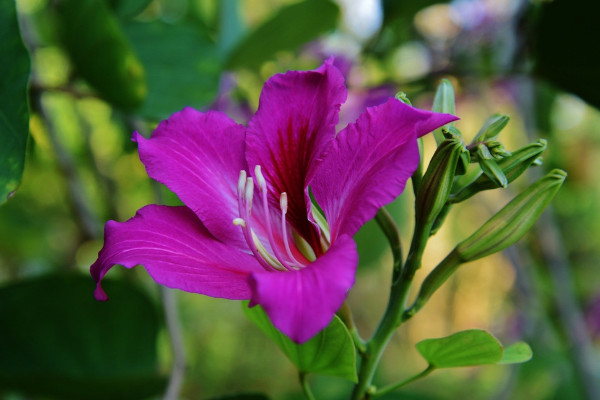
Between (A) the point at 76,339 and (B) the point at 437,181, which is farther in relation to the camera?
(A) the point at 76,339

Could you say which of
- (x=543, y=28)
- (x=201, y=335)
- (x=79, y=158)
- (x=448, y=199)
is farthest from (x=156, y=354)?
(x=201, y=335)

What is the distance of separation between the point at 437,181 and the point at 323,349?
0.59ft

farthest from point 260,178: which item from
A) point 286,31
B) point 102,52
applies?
point 286,31

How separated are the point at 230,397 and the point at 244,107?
74 centimetres

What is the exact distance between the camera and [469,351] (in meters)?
0.51

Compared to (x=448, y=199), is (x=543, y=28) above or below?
above

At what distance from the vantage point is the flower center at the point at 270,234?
0.53 metres

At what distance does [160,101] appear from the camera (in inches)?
33.6

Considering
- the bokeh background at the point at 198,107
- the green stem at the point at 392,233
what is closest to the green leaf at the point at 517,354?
the green stem at the point at 392,233

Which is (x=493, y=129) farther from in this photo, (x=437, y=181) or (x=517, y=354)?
(x=517, y=354)

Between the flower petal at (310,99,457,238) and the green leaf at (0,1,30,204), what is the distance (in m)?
0.28

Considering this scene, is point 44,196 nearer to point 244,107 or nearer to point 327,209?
point 244,107

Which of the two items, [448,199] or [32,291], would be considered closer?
[448,199]

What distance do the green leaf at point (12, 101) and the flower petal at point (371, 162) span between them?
284 millimetres
